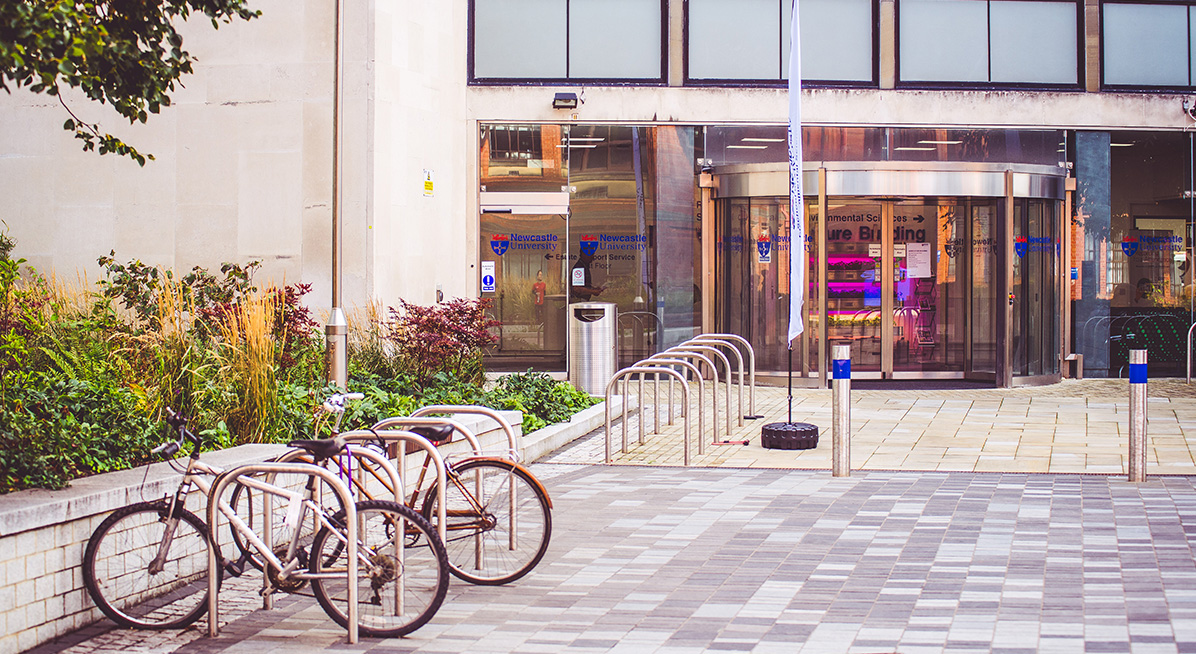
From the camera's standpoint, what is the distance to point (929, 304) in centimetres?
1805

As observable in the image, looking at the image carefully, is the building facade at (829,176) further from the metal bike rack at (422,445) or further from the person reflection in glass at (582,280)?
the metal bike rack at (422,445)

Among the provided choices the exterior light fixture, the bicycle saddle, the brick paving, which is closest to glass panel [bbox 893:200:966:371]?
the exterior light fixture

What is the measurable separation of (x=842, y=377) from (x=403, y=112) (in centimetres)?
871

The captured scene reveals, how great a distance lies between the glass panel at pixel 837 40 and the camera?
1883cm

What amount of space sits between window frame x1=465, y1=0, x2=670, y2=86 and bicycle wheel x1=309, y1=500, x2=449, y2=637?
14.0m

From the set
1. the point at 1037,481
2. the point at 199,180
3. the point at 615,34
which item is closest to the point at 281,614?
the point at 1037,481

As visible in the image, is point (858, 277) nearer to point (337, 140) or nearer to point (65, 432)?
point (337, 140)

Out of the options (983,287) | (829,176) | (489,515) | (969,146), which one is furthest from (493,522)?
(969,146)

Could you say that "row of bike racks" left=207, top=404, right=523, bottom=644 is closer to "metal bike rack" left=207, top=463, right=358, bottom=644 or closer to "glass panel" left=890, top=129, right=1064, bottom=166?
"metal bike rack" left=207, top=463, right=358, bottom=644

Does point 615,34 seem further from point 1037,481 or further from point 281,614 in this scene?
point 281,614

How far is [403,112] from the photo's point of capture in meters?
16.1

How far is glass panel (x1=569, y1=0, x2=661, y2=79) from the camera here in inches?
736

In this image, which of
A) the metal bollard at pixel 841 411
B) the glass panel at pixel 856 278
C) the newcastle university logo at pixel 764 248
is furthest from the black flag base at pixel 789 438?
the glass panel at pixel 856 278

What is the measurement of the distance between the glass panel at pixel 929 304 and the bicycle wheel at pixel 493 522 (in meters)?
12.7
